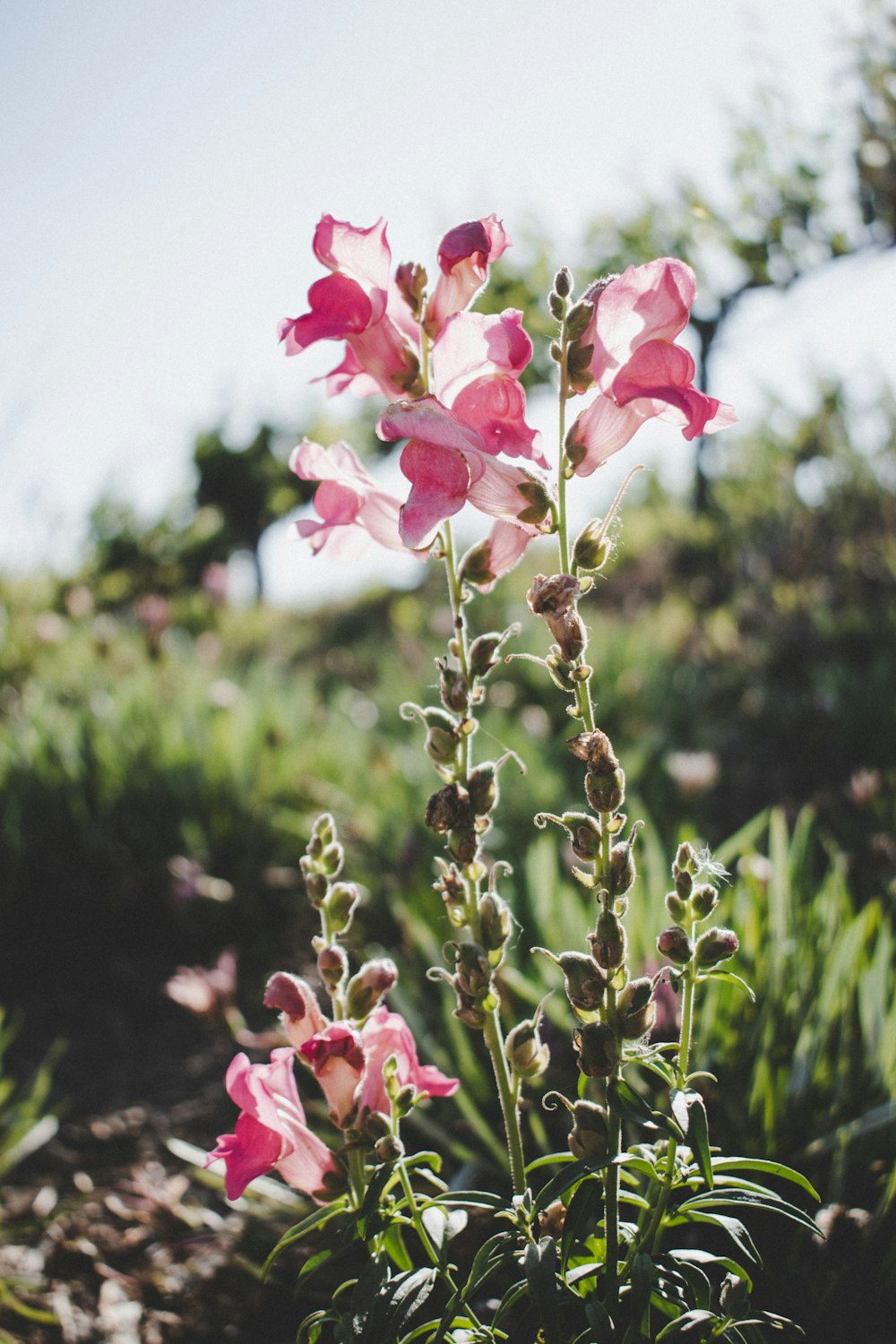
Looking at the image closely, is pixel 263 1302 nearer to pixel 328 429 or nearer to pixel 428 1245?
pixel 428 1245

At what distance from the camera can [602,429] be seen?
81cm

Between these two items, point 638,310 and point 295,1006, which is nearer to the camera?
point 638,310

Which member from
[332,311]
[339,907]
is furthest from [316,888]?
[332,311]

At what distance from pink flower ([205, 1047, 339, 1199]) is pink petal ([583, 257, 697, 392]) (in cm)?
70

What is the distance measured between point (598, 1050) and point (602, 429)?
1.72 ft

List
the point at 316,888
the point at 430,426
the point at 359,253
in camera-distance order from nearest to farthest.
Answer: the point at 430,426, the point at 359,253, the point at 316,888

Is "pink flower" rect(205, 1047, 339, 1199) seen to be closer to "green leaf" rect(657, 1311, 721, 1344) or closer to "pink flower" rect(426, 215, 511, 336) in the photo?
"green leaf" rect(657, 1311, 721, 1344)

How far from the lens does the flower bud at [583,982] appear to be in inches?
30.8

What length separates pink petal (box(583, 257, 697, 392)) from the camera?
30.3 inches

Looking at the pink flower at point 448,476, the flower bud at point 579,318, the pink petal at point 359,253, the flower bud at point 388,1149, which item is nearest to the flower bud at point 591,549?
the pink flower at point 448,476

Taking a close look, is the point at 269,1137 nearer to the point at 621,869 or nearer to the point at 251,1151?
the point at 251,1151

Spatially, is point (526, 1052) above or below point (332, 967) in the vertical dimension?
below

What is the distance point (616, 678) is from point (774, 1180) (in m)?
3.06

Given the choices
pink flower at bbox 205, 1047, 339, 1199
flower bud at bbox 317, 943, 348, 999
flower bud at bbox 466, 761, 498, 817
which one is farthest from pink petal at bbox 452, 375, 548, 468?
pink flower at bbox 205, 1047, 339, 1199
